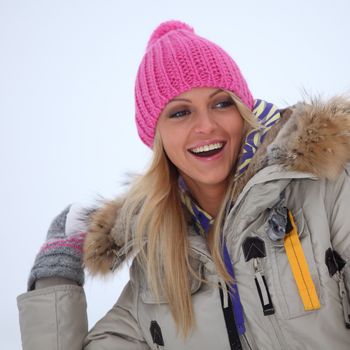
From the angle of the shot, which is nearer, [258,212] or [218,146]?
[258,212]

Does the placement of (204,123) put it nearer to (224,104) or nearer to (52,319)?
(224,104)

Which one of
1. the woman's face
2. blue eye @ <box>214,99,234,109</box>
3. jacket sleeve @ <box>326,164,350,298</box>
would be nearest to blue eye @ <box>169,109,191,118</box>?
the woman's face

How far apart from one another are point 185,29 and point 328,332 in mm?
1269

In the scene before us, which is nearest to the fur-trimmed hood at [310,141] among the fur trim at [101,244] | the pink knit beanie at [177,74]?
the pink knit beanie at [177,74]

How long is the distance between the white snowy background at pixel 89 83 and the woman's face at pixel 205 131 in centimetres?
33

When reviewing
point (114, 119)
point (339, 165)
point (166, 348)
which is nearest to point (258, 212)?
point (339, 165)

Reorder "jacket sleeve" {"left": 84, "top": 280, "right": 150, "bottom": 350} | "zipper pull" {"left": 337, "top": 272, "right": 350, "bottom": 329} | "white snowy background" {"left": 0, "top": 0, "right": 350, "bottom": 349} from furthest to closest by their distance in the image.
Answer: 1. "white snowy background" {"left": 0, "top": 0, "right": 350, "bottom": 349}
2. "jacket sleeve" {"left": 84, "top": 280, "right": 150, "bottom": 350}
3. "zipper pull" {"left": 337, "top": 272, "right": 350, "bottom": 329}

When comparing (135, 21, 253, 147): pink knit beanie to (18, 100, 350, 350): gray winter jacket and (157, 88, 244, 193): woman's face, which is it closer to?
(157, 88, 244, 193): woman's face

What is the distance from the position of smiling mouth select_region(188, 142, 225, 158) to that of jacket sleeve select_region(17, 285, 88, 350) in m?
0.67

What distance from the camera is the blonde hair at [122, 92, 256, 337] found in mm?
1625

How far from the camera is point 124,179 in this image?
2.05 metres

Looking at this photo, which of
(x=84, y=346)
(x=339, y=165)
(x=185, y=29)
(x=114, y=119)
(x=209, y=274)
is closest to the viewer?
(x=339, y=165)

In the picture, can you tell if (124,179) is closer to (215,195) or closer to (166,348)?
(215,195)

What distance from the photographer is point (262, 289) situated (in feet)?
4.62
